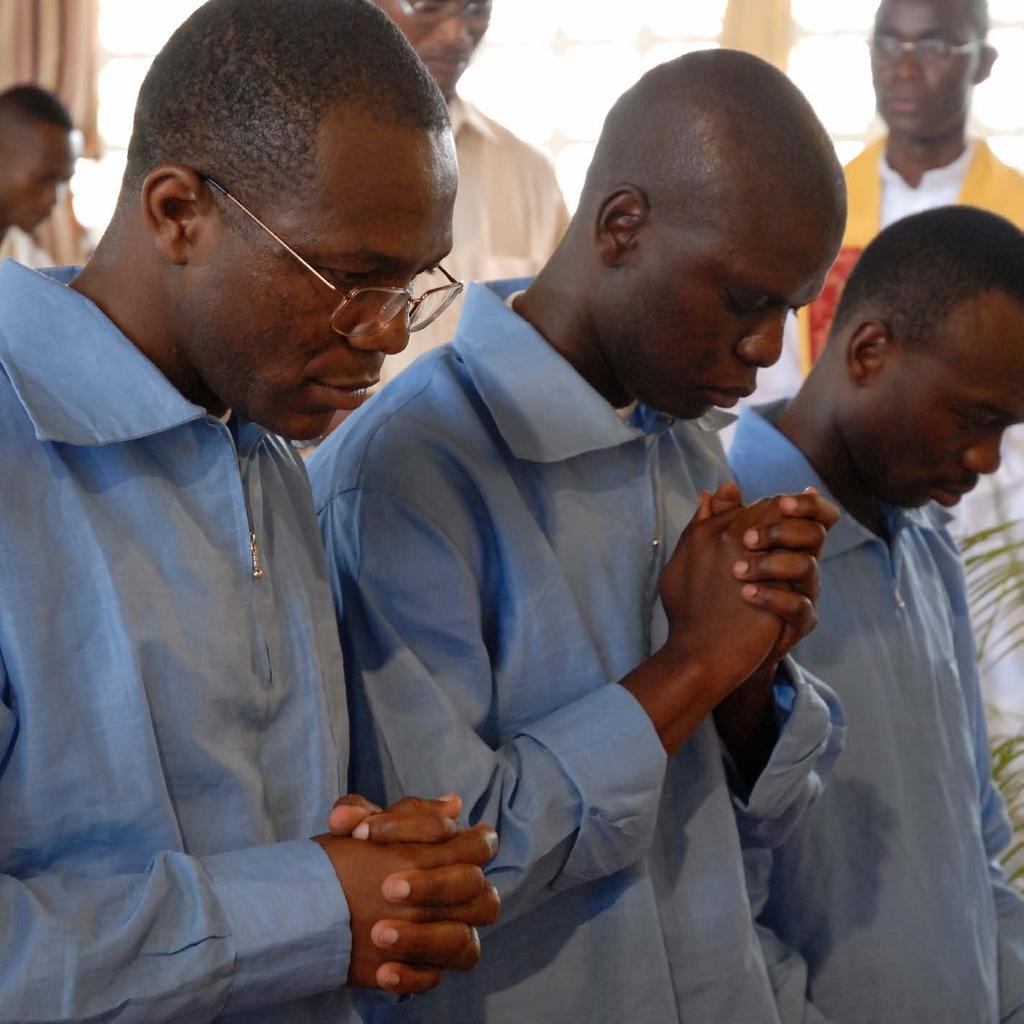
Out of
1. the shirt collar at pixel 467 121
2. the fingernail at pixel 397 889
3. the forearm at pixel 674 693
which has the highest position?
the shirt collar at pixel 467 121

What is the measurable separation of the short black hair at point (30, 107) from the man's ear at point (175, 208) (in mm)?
3292

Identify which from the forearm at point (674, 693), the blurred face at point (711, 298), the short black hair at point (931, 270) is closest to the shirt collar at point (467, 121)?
the short black hair at point (931, 270)

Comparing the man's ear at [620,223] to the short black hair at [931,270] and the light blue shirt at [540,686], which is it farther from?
the short black hair at [931,270]

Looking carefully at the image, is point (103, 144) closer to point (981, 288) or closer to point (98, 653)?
point (981, 288)

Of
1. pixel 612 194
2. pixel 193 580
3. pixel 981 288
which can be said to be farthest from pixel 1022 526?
pixel 193 580

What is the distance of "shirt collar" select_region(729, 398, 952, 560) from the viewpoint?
6.92 ft

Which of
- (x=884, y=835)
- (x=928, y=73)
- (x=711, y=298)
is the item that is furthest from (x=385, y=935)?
(x=928, y=73)

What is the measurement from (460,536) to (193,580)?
344 mm

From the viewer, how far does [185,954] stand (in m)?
1.18

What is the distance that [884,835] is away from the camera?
78.9 inches

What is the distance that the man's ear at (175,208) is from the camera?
129 cm

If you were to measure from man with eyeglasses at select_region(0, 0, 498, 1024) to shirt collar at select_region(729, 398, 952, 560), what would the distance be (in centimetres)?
86

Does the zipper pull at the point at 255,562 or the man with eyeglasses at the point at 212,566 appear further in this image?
the zipper pull at the point at 255,562

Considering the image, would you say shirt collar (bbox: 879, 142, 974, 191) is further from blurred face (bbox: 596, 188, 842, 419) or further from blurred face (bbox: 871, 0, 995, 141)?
blurred face (bbox: 596, 188, 842, 419)
